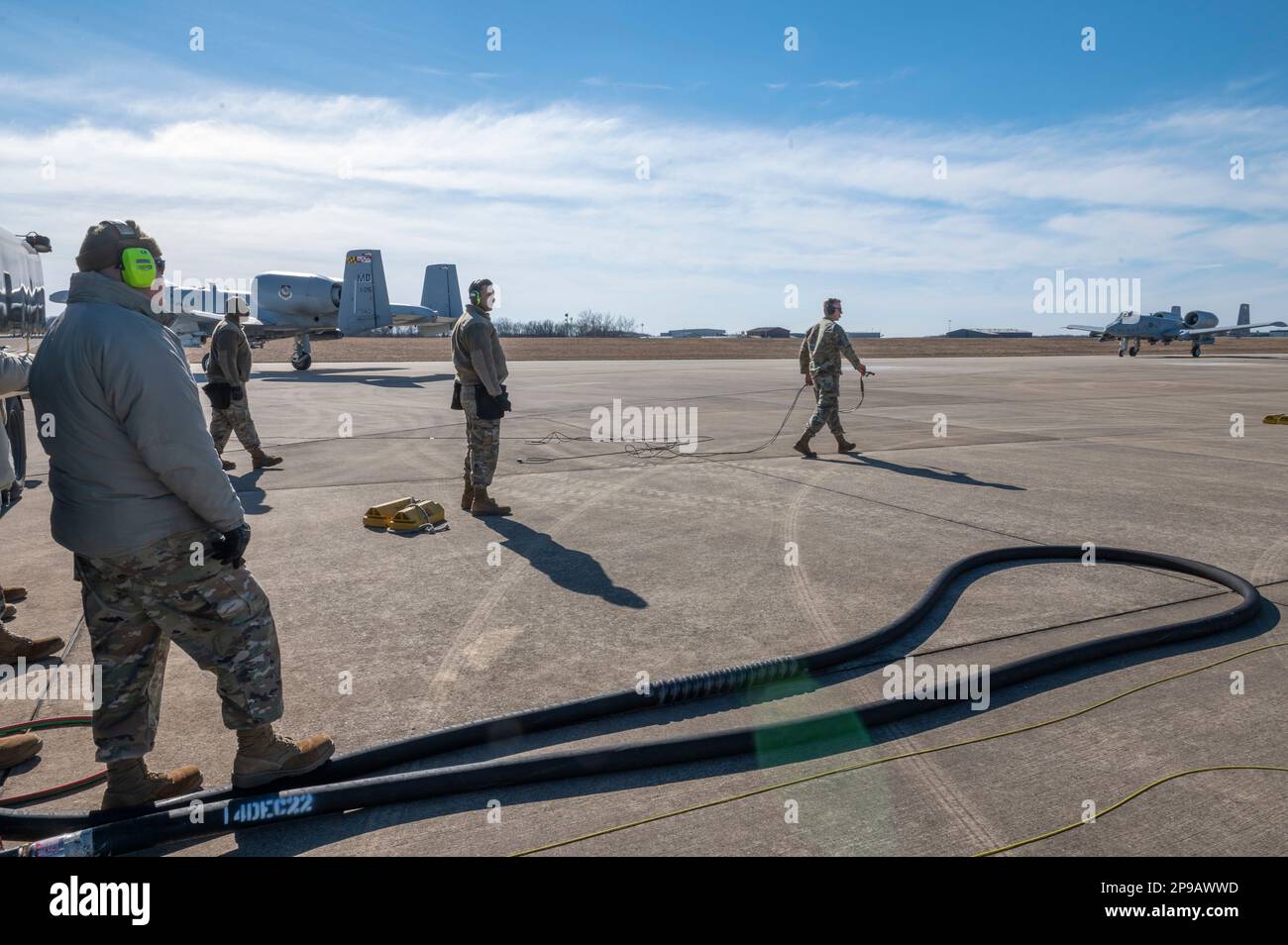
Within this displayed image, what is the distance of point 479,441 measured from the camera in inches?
335

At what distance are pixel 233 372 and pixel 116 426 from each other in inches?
325

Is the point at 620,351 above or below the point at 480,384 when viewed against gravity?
above

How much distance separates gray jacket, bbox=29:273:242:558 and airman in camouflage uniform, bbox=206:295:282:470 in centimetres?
769

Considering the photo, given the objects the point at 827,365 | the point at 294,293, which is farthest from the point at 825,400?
the point at 294,293

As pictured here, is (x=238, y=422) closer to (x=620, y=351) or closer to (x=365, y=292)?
(x=365, y=292)

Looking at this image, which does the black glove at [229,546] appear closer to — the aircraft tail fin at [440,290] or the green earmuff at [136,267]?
the green earmuff at [136,267]

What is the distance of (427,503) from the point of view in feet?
27.0

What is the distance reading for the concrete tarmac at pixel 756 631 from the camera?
3.25 meters

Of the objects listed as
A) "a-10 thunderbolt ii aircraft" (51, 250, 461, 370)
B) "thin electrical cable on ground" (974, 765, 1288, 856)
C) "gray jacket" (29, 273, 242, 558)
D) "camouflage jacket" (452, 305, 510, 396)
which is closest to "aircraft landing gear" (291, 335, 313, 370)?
"a-10 thunderbolt ii aircraft" (51, 250, 461, 370)

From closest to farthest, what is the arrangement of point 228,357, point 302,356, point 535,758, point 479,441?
point 535,758 → point 479,441 → point 228,357 → point 302,356

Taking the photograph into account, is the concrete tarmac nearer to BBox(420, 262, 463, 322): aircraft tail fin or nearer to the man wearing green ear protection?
the man wearing green ear protection

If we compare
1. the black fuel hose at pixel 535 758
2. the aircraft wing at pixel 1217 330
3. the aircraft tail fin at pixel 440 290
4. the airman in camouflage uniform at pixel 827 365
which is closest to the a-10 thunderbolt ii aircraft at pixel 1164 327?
the aircraft wing at pixel 1217 330
